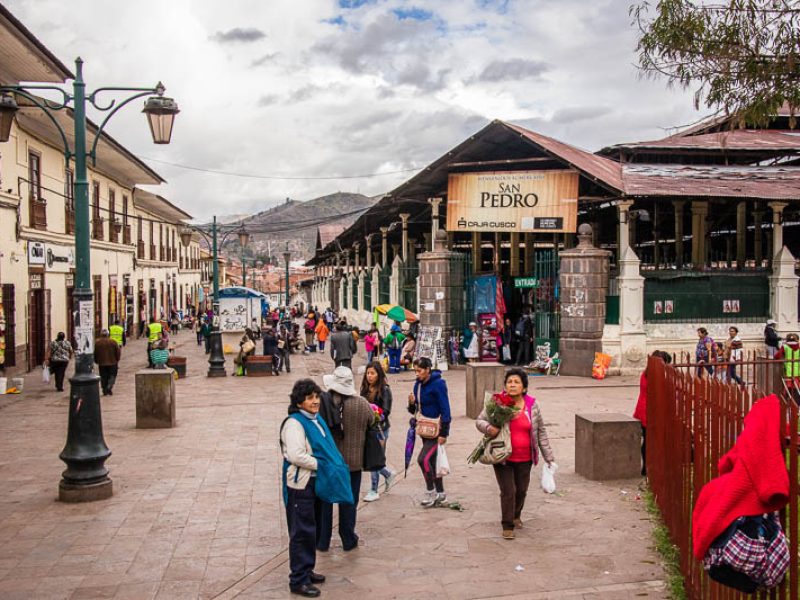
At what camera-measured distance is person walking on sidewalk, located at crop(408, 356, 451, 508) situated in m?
7.71

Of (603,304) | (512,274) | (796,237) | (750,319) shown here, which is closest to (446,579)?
(603,304)

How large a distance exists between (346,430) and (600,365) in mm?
12806

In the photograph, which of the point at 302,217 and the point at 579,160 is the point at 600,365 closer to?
the point at 579,160

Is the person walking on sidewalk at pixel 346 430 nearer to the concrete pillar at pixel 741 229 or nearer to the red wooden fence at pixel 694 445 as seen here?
the red wooden fence at pixel 694 445

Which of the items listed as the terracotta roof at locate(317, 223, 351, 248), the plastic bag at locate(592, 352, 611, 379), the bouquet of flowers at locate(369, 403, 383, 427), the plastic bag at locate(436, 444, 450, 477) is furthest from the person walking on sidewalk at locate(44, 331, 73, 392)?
the terracotta roof at locate(317, 223, 351, 248)

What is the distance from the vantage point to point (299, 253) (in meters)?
124

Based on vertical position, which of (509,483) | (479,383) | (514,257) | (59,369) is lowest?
(59,369)

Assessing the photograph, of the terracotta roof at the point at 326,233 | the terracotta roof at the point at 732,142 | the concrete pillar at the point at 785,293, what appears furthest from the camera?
the terracotta roof at the point at 326,233

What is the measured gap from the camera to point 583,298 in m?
18.9

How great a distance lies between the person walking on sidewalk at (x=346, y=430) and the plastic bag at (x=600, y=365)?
12580 mm

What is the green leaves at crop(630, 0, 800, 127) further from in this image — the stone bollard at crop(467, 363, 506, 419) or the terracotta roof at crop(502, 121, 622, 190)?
the terracotta roof at crop(502, 121, 622, 190)

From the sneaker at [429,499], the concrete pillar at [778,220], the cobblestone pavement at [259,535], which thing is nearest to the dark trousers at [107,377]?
the cobblestone pavement at [259,535]

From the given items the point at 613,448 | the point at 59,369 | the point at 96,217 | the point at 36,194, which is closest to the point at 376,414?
the point at 613,448

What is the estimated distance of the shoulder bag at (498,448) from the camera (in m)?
6.70
